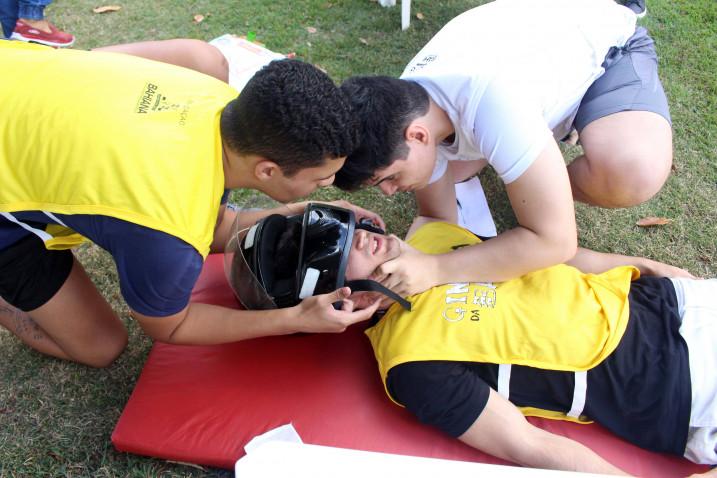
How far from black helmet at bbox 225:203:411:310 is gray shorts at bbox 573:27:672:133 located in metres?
1.21

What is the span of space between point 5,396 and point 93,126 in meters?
1.52

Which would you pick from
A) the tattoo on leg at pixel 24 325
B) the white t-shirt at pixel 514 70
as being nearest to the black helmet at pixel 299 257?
the white t-shirt at pixel 514 70

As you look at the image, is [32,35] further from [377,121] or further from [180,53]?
[377,121]

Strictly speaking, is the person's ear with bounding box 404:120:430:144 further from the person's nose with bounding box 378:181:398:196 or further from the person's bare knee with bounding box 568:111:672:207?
the person's bare knee with bounding box 568:111:672:207

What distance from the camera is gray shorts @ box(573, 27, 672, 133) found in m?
2.43

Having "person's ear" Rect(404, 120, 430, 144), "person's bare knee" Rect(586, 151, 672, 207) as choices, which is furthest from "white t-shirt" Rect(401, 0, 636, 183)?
"person's bare knee" Rect(586, 151, 672, 207)

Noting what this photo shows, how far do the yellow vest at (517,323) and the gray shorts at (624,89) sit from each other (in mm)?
856

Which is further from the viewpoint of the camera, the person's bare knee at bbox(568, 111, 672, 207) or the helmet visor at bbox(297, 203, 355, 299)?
the person's bare knee at bbox(568, 111, 672, 207)

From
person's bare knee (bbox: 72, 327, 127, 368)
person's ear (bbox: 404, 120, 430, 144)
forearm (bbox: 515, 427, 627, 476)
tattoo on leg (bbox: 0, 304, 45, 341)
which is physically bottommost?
person's bare knee (bbox: 72, 327, 127, 368)

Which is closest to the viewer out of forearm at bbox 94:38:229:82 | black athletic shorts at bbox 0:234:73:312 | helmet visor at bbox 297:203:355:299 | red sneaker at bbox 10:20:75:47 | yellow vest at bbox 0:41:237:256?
yellow vest at bbox 0:41:237:256

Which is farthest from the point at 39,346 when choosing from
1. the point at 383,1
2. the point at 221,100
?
the point at 383,1

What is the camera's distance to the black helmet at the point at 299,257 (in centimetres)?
196

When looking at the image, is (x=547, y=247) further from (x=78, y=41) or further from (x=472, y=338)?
(x=78, y=41)

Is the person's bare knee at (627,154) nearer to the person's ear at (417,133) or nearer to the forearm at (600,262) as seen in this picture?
the forearm at (600,262)
